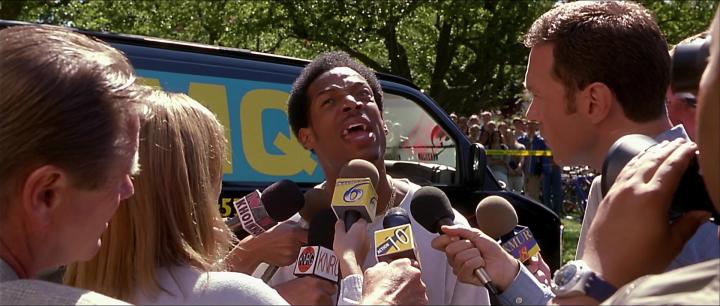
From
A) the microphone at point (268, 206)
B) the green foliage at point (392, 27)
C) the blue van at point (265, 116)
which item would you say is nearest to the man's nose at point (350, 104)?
the microphone at point (268, 206)

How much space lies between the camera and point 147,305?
1.93 metres

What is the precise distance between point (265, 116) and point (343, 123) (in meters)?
1.89

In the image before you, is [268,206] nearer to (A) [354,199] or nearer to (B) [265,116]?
(A) [354,199]

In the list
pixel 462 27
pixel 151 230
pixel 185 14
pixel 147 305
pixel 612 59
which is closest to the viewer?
pixel 147 305

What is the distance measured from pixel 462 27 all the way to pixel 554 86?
1871 centimetres

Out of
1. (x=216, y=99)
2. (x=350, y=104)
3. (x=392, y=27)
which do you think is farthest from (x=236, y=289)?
(x=392, y=27)

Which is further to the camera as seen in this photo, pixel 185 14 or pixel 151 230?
pixel 185 14

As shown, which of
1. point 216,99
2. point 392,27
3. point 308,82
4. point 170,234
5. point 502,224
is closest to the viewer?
point 170,234

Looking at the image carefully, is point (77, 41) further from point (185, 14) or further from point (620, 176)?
point (185, 14)

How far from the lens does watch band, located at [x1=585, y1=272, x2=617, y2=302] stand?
65.2 inches

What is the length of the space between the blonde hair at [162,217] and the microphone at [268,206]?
823mm

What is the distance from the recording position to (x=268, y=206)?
3.09 m

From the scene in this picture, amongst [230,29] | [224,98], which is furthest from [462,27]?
[224,98]

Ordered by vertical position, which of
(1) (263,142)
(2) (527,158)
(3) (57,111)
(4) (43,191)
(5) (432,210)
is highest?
(3) (57,111)
